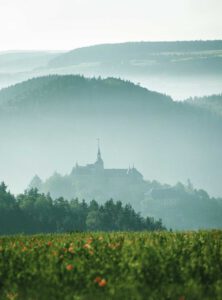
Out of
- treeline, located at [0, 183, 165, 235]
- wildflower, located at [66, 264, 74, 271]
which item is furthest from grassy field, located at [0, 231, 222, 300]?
treeline, located at [0, 183, 165, 235]

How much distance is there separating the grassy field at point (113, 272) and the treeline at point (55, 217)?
370 feet

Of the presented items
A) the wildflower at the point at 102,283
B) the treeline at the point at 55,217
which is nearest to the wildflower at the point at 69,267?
the wildflower at the point at 102,283

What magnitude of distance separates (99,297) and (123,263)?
7.02 feet

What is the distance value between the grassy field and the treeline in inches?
4436

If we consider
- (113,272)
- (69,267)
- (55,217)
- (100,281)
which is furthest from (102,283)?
(55,217)

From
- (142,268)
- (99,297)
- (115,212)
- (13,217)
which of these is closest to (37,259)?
(142,268)

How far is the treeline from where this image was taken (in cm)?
13625

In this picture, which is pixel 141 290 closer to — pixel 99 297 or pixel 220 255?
pixel 99 297

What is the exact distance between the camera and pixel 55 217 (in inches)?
5689

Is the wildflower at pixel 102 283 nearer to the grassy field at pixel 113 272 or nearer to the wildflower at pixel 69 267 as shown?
the grassy field at pixel 113 272

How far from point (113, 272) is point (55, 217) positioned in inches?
5114

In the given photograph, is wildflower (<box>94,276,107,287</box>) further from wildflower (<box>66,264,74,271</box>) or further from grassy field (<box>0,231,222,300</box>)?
wildflower (<box>66,264,74,271</box>)

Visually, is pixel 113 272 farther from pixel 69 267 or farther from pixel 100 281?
pixel 100 281

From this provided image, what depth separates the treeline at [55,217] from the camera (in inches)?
5364
